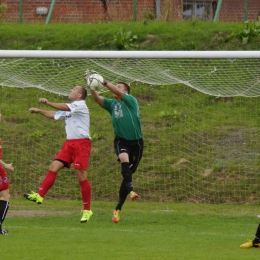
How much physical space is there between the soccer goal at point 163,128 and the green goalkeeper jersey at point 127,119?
6.56 ft

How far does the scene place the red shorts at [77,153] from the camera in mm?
11258

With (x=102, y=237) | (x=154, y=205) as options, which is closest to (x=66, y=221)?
(x=102, y=237)

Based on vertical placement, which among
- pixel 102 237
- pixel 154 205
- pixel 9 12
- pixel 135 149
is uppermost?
pixel 9 12

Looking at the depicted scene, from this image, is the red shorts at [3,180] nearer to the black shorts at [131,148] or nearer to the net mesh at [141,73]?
the black shorts at [131,148]

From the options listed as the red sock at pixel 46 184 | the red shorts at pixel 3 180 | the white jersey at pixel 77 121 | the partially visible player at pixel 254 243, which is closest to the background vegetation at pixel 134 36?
the white jersey at pixel 77 121

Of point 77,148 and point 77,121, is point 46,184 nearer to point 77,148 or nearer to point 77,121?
point 77,148

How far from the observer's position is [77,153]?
37.1 feet

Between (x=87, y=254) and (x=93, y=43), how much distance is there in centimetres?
1284

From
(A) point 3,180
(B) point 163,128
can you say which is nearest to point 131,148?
(A) point 3,180

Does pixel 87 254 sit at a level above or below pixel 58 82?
below

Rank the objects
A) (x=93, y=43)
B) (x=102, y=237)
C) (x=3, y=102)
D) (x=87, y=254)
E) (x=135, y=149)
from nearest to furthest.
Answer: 1. (x=87, y=254)
2. (x=102, y=237)
3. (x=135, y=149)
4. (x=3, y=102)
5. (x=93, y=43)

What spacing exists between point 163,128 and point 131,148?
12.6ft

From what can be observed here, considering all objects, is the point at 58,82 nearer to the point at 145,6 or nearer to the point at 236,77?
the point at 236,77

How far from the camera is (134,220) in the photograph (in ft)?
39.5
